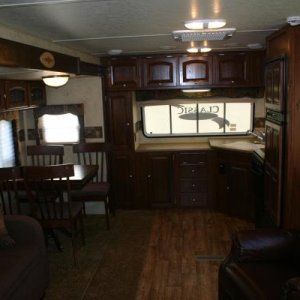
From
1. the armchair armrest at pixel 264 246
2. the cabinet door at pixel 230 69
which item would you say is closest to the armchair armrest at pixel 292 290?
the armchair armrest at pixel 264 246

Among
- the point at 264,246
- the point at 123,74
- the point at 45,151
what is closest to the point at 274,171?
the point at 264,246

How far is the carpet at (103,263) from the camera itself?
3164 mm

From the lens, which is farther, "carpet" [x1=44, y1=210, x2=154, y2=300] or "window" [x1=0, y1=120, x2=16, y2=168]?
"window" [x1=0, y1=120, x2=16, y2=168]

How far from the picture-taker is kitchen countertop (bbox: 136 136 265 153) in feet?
15.6

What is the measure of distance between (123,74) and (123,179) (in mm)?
1448

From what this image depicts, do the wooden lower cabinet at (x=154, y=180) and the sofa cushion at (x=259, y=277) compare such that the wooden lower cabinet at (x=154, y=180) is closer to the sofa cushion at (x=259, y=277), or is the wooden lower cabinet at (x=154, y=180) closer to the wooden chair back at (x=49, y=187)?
the wooden chair back at (x=49, y=187)

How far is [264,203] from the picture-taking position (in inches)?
151

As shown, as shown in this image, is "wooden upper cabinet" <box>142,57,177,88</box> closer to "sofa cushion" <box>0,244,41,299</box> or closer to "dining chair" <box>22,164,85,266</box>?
"dining chair" <box>22,164,85,266</box>

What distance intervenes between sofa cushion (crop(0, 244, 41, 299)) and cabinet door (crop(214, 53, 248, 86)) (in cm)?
321

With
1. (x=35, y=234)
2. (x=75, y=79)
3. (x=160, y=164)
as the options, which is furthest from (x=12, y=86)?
(x=160, y=164)

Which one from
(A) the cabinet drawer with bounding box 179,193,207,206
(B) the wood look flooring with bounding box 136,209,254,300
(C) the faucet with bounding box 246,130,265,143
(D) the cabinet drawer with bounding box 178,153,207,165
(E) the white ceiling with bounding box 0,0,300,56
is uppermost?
(E) the white ceiling with bounding box 0,0,300,56

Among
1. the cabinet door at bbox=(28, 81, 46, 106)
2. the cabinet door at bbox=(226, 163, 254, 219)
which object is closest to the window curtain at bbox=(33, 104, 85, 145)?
the cabinet door at bbox=(28, 81, 46, 106)

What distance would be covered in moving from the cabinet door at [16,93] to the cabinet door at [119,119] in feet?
3.66

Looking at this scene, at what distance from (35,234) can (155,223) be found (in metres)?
2.07
